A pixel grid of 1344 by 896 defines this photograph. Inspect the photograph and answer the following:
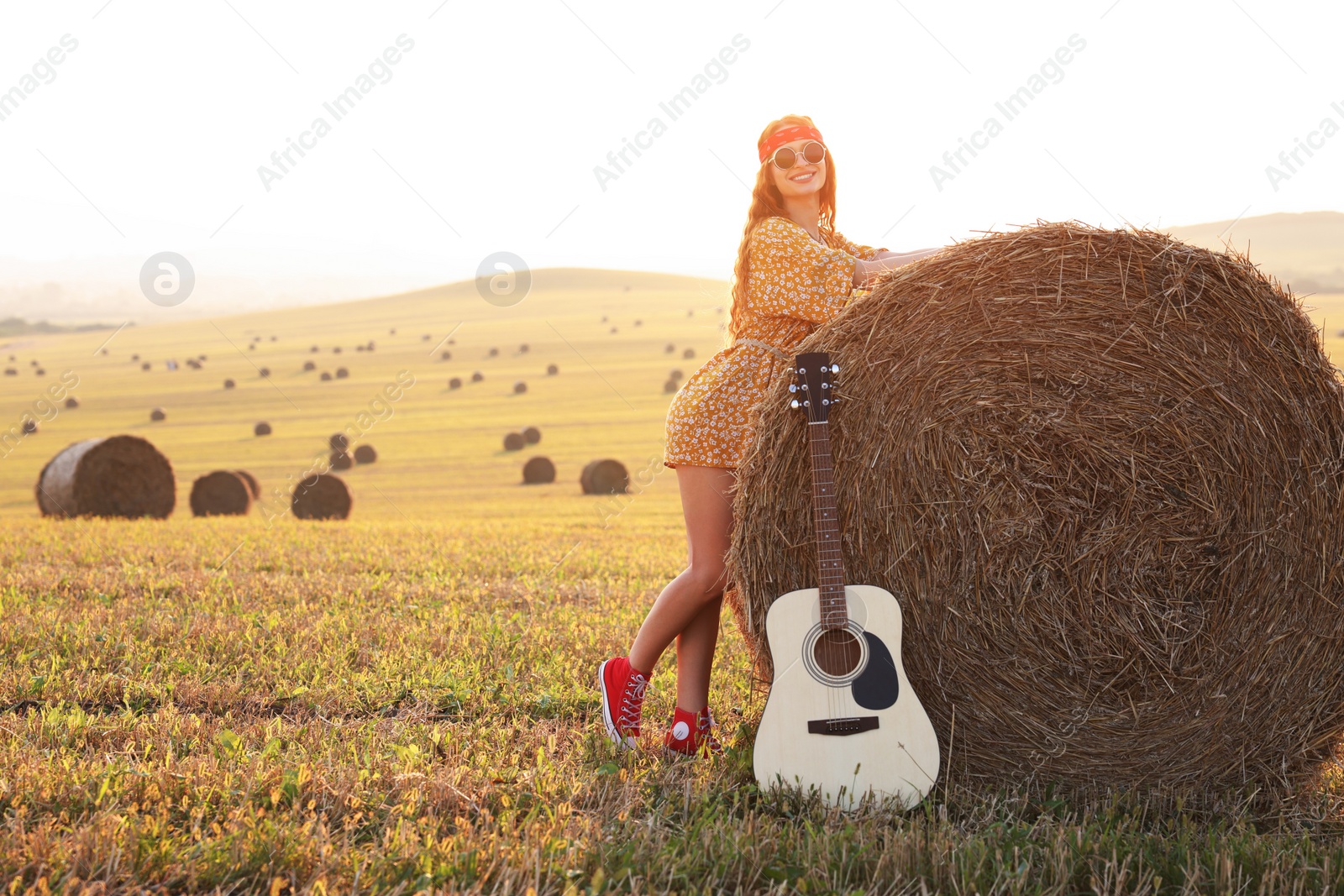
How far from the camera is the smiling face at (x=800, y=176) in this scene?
14.4ft

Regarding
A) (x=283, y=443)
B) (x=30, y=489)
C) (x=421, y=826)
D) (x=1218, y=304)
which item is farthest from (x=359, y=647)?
(x=283, y=443)

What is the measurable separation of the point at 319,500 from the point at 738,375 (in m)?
15.9

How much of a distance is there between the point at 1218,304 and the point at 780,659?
84.4 inches

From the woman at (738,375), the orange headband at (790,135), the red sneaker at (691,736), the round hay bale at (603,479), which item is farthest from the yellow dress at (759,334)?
the round hay bale at (603,479)

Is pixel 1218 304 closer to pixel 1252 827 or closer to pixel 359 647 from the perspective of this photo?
pixel 1252 827

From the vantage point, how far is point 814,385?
394 cm

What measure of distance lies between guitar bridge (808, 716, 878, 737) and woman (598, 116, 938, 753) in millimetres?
635

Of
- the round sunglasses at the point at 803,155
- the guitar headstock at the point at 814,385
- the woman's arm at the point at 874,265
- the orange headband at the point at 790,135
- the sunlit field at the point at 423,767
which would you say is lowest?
the sunlit field at the point at 423,767

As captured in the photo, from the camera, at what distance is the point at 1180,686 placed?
3.92 meters

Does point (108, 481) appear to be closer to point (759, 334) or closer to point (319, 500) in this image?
point (319, 500)

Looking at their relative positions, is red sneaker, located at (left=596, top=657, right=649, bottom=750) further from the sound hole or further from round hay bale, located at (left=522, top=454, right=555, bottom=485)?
round hay bale, located at (left=522, top=454, right=555, bottom=485)

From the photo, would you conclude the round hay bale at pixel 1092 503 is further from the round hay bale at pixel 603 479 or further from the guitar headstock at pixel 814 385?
the round hay bale at pixel 603 479

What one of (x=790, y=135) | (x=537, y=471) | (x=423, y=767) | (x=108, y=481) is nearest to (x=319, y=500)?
(x=108, y=481)

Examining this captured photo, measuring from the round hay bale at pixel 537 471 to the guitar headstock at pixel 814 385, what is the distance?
2361 cm
